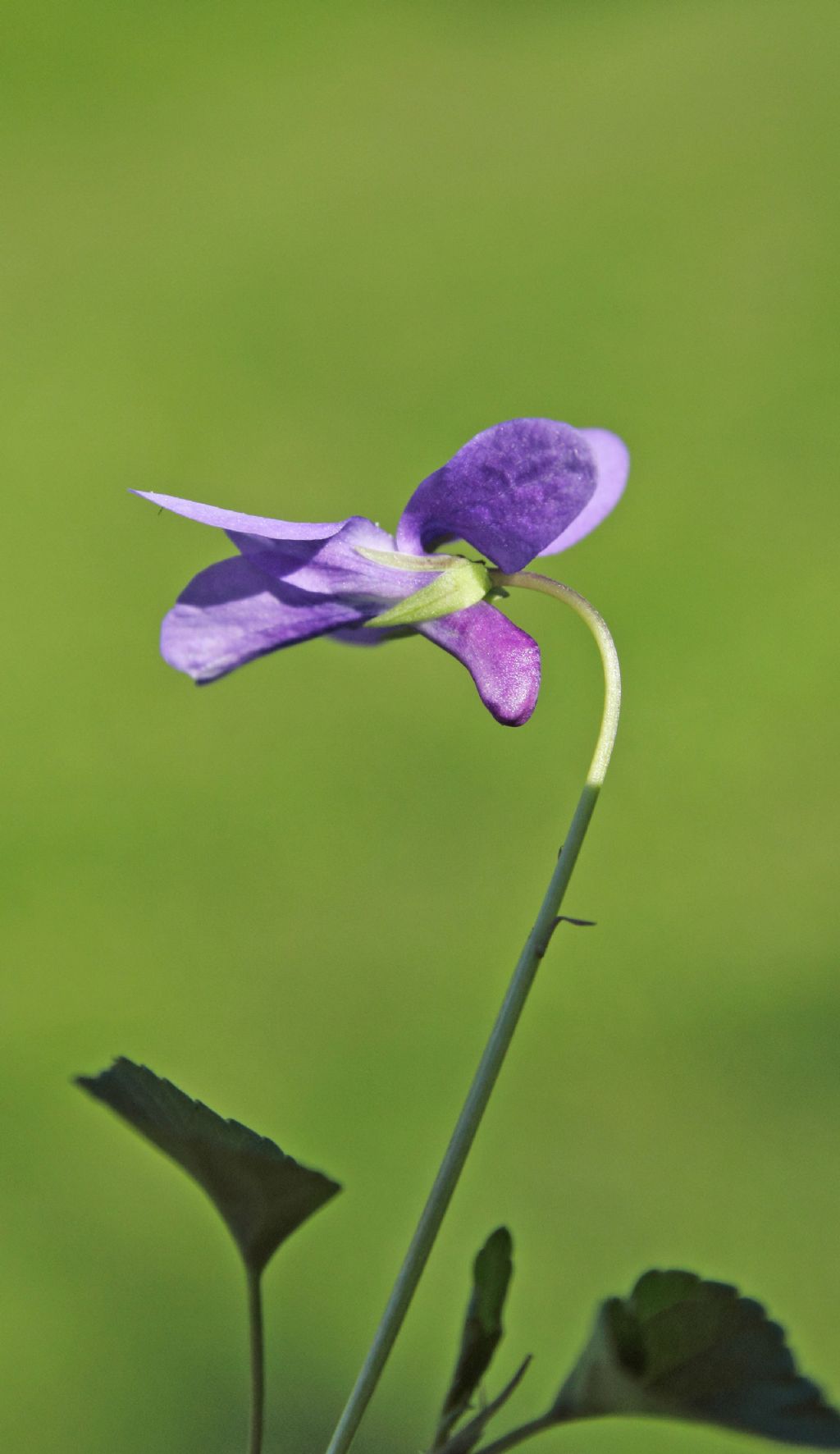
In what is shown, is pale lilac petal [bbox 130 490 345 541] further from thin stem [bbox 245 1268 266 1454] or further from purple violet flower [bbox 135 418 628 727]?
thin stem [bbox 245 1268 266 1454]

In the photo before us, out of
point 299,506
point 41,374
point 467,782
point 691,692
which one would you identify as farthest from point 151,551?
point 691,692

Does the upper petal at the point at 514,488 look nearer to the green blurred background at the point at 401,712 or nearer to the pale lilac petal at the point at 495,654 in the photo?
the pale lilac petal at the point at 495,654

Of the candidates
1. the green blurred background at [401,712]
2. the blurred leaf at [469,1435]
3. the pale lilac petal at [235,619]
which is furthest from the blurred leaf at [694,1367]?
the green blurred background at [401,712]

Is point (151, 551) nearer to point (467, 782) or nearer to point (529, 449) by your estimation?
point (467, 782)

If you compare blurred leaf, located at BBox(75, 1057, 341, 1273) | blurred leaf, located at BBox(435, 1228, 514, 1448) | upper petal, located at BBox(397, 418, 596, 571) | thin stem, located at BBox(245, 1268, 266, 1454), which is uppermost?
upper petal, located at BBox(397, 418, 596, 571)

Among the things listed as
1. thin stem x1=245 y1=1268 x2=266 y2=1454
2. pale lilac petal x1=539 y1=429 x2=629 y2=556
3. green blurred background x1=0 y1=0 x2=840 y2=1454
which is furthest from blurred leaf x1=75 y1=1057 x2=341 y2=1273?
green blurred background x1=0 y1=0 x2=840 y2=1454
